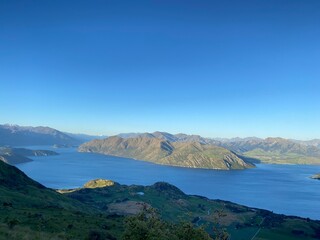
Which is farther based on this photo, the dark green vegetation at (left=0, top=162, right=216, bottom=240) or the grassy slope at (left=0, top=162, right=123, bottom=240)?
the grassy slope at (left=0, top=162, right=123, bottom=240)

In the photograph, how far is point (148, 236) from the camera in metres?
50.2

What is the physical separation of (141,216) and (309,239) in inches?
6609

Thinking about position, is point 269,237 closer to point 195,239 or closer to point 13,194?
point 13,194

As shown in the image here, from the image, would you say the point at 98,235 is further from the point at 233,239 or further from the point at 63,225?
the point at 233,239

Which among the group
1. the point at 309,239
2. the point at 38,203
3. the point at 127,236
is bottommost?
the point at 309,239

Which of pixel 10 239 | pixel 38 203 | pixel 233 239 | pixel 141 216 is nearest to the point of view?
pixel 10 239

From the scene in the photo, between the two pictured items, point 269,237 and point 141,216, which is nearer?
point 141,216

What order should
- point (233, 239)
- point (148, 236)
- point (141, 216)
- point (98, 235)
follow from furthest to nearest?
point (233, 239) → point (98, 235) → point (141, 216) → point (148, 236)

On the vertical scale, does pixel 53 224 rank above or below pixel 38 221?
below

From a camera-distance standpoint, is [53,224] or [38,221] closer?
[38,221]

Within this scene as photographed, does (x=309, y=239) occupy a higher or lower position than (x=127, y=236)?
lower

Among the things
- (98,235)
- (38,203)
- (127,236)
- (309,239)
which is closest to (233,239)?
(309,239)

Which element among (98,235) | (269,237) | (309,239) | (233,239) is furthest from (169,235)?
(309,239)

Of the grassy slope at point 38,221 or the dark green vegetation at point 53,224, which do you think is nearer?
the dark green vegetation at point 53,224
